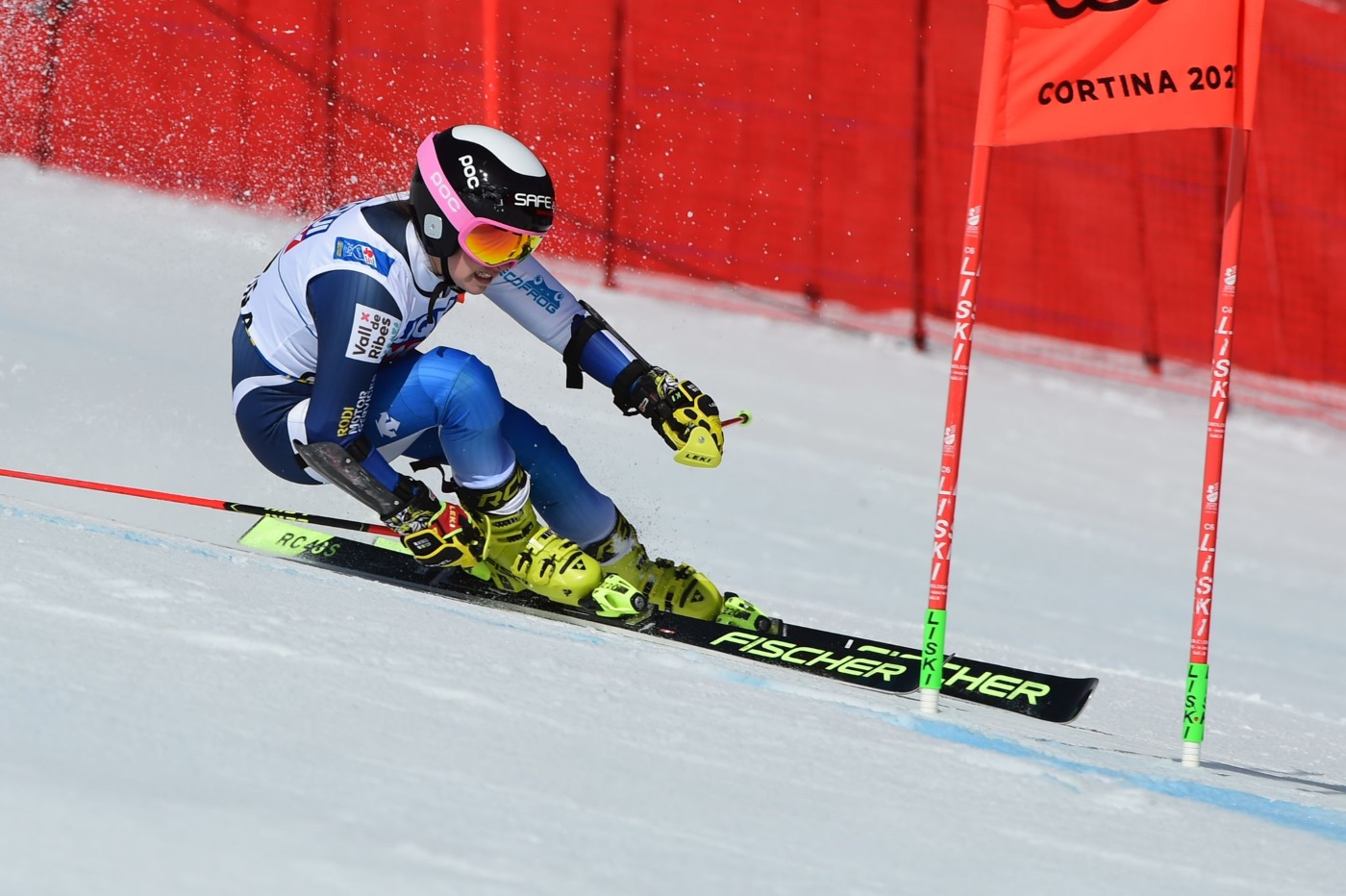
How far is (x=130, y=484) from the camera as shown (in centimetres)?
580

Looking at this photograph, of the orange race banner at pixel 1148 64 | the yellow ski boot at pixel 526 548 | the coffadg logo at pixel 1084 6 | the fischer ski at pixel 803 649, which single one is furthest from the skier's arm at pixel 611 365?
the coffadg logo at pixel 1084 6

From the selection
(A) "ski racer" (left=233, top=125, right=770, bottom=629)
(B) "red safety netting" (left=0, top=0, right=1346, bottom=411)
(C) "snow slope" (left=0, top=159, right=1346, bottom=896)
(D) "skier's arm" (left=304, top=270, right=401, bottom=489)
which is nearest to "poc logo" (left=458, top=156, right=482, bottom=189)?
(A) "ski racer" (left=233, top=125, right=770, bottom=629)

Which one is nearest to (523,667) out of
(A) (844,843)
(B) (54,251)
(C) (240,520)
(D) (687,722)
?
(D) (687,722)

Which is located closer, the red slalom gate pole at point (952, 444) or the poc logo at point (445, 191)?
the red slalom gate pole at point (952, 444)

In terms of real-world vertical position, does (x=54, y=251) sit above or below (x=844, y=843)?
above

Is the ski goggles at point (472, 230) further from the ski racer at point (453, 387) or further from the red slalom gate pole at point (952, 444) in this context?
the red slalom gate pole at point (952, 444)

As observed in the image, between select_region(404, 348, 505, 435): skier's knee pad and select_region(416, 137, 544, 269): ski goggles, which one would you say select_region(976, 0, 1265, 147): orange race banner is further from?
select_region(404, 348, 505, 435): skier's knee pad

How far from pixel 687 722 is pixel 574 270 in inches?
319

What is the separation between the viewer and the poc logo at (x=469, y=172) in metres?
4.07

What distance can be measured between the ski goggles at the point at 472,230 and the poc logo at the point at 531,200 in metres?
0.07

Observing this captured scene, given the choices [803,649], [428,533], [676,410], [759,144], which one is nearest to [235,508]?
[428,533]

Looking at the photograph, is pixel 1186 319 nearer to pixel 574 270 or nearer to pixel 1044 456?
pixel 1044 456

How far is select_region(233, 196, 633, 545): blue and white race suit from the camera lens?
410 centimetres

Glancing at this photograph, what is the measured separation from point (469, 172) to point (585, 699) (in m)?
1.63
